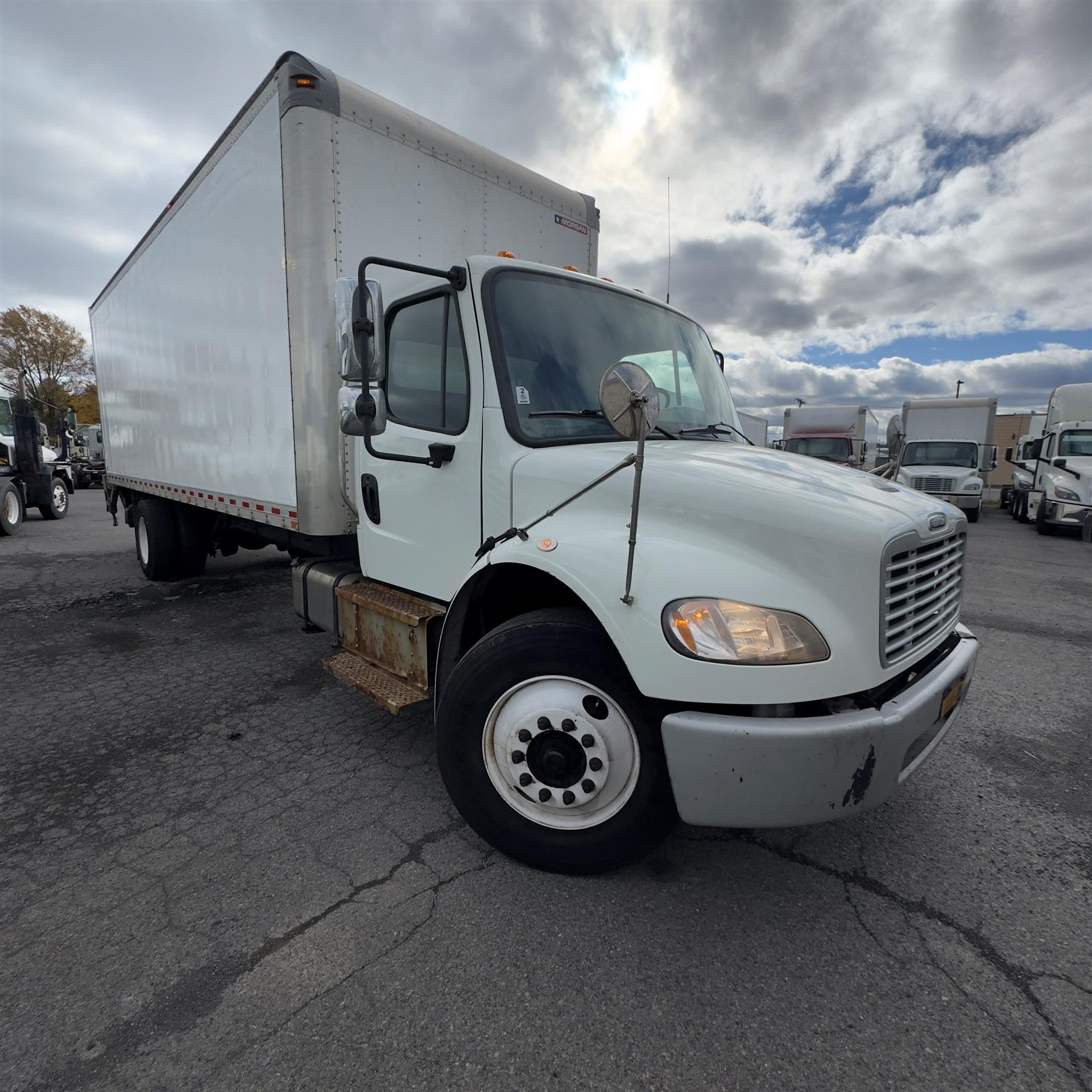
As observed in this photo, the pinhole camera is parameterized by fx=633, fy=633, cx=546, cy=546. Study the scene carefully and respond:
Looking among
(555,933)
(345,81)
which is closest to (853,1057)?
(555,933)

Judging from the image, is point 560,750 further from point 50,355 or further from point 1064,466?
point 50,355

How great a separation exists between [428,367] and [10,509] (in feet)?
44.6

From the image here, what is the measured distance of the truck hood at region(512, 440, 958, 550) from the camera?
6.72ft

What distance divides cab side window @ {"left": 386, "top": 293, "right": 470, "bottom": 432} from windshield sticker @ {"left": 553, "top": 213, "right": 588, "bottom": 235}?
6.44 ft

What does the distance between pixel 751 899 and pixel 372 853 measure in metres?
1.47

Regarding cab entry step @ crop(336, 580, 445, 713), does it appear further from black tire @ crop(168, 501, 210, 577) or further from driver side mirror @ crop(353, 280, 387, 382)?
black tire @ crop(168, 501, 210, 577)

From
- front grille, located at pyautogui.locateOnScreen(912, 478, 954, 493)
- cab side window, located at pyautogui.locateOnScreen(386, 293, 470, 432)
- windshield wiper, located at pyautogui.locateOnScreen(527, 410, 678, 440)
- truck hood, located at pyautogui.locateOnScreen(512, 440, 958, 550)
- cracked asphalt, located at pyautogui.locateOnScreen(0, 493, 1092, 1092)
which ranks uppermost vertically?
cab side window, located at pyautogui.locateOnScreen(386, 293, 470, 432)

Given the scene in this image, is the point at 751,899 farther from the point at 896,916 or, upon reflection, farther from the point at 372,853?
the point at 372,853

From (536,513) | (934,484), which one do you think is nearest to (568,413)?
(536,513)

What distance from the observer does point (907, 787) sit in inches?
122

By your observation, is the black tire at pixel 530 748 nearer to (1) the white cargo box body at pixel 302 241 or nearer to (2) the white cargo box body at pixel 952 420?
(1) the white cargo box body at pixel 302 241

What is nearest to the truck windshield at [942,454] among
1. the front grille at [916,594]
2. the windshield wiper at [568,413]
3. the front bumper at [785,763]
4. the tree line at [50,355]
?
the front grille at [916,594]

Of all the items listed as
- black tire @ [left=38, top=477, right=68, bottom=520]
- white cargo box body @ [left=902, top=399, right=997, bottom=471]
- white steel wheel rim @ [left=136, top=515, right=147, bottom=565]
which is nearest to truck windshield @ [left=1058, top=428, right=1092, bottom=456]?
white cargo box body @ [left=902, top=399, right=997, bottom=471]

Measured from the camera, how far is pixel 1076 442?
13578mm
